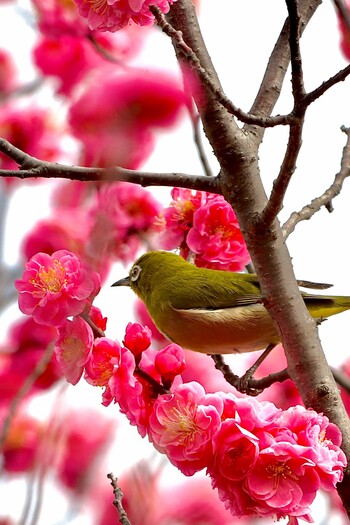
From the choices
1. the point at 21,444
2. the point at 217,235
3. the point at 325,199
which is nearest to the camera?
the point at 325,199

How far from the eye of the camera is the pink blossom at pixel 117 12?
4.60 ft

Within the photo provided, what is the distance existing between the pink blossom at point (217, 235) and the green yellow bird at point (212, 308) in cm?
27

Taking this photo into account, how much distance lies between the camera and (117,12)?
145 centimetres

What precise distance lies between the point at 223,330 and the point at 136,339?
86 centimetres

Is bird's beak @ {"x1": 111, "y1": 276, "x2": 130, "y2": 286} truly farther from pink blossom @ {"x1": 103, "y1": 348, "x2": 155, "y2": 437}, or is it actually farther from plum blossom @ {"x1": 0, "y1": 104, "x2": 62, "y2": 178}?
pink blossom @ {"x1": 103, "y1": 348, "x2": 155, "y2": 437}

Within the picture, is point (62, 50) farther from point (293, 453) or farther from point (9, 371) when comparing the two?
point (293, 453)

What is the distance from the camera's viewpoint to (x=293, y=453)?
1316 millimetres

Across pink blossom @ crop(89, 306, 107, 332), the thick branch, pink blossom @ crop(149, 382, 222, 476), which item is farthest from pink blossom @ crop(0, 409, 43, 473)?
the thick branch

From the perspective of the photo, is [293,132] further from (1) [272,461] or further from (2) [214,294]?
(2) [214,294]

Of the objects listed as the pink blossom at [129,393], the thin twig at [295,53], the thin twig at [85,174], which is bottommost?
the pink blossom at [129,393]

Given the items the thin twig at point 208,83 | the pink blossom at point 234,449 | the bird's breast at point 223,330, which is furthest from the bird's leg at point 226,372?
the thin twig at point 208,83

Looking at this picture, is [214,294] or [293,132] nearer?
[293,132]

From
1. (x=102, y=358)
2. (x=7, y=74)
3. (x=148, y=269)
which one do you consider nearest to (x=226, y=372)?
(x=102, y=358)

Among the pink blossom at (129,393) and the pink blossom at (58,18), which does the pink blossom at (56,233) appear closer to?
the pink blossom at (58,18)
